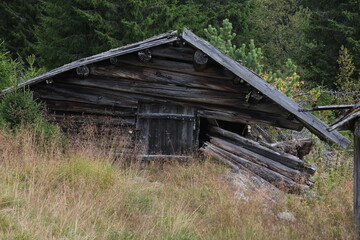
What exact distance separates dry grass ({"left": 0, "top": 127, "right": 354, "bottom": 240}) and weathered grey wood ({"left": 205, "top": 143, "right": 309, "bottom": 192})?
3.79 feet

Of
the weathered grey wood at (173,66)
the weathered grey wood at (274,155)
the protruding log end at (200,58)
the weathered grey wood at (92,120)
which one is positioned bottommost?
the weathered grey wood at (274,155)

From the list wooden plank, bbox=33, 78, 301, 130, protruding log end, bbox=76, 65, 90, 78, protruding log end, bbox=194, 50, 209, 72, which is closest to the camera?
protruding log end, bbox=194, 50, 209, 72

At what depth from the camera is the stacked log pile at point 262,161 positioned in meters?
7.98

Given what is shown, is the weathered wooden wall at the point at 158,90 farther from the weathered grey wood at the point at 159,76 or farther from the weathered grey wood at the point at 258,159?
the weathered grey wood at the point at 258,159

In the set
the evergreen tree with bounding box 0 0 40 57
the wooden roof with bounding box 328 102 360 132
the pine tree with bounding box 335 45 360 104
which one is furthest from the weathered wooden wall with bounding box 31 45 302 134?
the evergreen tree with bounding box 0 0 40 57

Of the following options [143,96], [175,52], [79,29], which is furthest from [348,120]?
[79,29]

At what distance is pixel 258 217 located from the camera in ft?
17.4

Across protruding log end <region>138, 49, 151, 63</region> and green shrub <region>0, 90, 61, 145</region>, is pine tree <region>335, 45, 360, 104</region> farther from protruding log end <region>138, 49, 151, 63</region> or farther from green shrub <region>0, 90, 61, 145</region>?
green shrub <region>0, 90, 61, 145</region>

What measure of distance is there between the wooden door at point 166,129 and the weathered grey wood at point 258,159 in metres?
0.62

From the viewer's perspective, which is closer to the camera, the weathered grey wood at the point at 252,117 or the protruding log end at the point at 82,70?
the weathered grey wood at the point at 252,117

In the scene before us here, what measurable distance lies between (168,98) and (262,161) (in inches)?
101

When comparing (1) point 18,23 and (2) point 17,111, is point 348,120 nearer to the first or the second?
(2) point 17,111

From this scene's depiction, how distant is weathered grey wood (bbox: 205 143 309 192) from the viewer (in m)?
7.91

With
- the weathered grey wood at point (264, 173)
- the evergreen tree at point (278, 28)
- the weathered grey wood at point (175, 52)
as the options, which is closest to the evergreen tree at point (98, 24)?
the weathered grey wood at point (175, 52)
